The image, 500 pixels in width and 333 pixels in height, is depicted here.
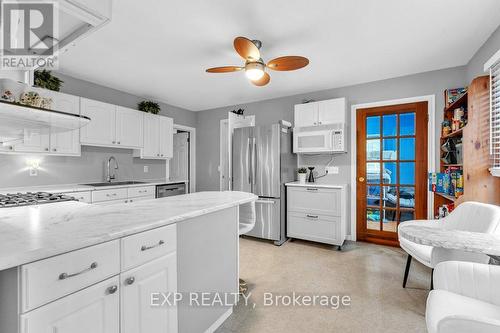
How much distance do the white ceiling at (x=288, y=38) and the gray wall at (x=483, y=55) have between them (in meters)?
0.06

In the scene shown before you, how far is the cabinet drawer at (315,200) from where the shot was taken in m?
3.39

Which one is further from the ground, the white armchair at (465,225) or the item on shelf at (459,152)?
the item on shelf at (459,152)

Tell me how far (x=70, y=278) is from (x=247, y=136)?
129 inches

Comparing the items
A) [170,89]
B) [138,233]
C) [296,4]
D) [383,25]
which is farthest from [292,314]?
[170,89]

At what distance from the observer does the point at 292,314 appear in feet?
6.42

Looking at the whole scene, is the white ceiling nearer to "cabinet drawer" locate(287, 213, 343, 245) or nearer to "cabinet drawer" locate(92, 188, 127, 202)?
"cabinet drawer" locate(92, 188, 127, 202)

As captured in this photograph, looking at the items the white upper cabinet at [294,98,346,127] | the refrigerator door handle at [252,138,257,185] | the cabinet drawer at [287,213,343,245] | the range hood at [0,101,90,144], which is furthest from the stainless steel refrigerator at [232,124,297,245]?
the range hood at [0,101,90,144]

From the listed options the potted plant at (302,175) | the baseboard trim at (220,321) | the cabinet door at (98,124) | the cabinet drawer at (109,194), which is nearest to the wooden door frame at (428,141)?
the potted plant at (302,175)

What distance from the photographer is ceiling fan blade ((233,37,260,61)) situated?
194 centimetres

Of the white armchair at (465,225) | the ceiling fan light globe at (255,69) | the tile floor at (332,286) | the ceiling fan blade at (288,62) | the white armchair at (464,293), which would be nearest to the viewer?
the white armchair at (464,293)

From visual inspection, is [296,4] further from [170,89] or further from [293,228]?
[293,228]

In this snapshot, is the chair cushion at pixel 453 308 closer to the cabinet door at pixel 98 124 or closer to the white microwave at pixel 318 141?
the white microwave at pixel 318 141

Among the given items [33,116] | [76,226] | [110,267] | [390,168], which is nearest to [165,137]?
[33,116]

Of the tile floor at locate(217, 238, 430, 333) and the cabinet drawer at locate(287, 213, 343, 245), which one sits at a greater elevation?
the cabinet drawer at locate(287, 213, 343, 245)
